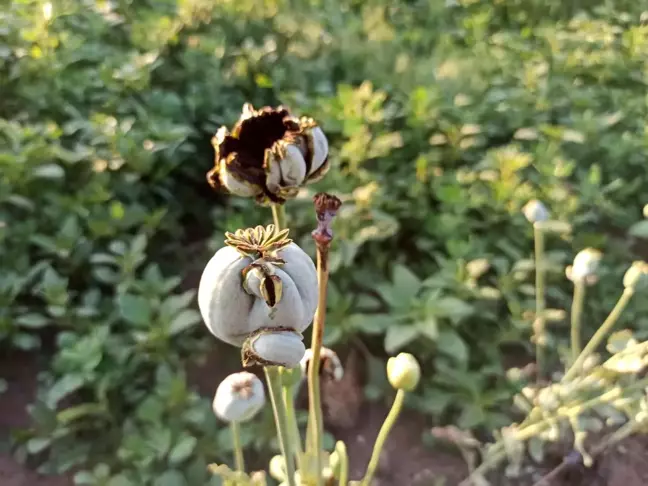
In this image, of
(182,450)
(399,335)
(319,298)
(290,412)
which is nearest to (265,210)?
(399,335)

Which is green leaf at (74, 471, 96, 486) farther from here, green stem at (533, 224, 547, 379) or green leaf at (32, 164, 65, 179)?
green stem at (533, 224, 547, 379)

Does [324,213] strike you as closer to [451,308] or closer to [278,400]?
[278,400]

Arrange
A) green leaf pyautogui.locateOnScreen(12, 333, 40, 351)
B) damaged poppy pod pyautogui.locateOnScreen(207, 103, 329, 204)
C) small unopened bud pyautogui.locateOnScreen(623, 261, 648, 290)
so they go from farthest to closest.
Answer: green leaf pyautogui.locateOnScreen(12, 333, 40, 351) → small unopened bud pyautogui.locateOnScreen(623, 261, 648, 290) → damaged poppy pod pyautogui.locateOnScreen(207, 103, 329, 204)

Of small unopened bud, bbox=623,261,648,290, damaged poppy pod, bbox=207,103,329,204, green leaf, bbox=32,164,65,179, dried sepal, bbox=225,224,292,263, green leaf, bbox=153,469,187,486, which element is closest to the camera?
dried sepal, bbox=225,224,292,263

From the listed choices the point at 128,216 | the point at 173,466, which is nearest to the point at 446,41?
the point at 128,216

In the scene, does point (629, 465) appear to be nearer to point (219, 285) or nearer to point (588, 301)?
point (588, 301)

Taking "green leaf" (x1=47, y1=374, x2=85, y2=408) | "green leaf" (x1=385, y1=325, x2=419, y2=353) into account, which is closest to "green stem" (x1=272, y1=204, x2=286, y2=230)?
"green leaf" (x1=385, y1=325, x2=419, y2=353)

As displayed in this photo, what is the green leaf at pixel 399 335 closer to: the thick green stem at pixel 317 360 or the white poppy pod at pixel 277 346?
the thick green stem at pixel 317 360

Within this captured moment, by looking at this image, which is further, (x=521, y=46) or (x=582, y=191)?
(x=521, y=46)
